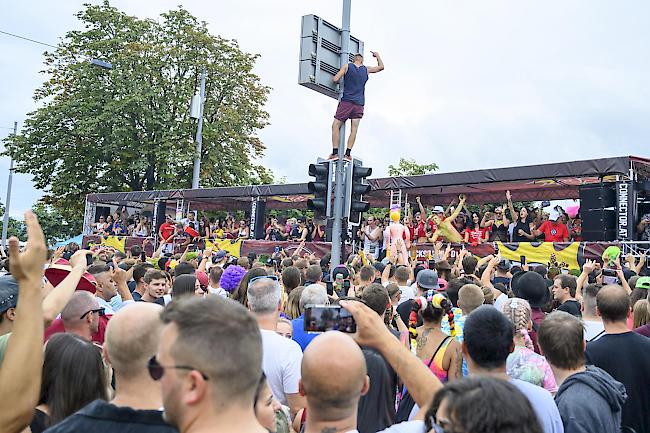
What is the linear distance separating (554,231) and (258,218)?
28.6 ft

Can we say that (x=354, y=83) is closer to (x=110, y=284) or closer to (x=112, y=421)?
(x=110, y=284)

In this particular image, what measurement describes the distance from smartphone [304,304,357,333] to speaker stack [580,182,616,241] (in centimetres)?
1027

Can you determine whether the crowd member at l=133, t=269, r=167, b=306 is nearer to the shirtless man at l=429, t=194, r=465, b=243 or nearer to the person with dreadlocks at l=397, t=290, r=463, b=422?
the person with dreadlocks at l=397, t=290, r=463, b=422

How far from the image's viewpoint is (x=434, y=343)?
4051mm

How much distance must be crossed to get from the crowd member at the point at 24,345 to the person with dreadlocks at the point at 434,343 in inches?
88.9

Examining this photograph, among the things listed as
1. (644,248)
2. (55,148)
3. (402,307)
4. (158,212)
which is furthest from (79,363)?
(55,148)

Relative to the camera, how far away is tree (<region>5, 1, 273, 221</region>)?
30406mm

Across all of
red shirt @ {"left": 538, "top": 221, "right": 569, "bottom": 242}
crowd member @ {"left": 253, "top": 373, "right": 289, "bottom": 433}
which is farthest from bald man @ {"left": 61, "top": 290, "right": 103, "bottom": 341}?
red shirt @ {"left": 538, "top": 221, "right": 569, "bottom": 242}

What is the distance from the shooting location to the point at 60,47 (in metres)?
30.6

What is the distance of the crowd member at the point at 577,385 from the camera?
3076mm

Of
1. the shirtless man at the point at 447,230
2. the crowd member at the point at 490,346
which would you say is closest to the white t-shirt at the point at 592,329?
the crowd member at the point at 490,346

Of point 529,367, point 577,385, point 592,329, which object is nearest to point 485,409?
point 577,385

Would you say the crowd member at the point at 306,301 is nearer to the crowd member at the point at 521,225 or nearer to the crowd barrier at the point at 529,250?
the crowd barrier at the point at 529,250

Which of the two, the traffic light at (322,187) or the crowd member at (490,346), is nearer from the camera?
the crowd member at (490,346)
